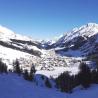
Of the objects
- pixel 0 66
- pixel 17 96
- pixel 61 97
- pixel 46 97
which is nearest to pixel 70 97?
pixel 61 97

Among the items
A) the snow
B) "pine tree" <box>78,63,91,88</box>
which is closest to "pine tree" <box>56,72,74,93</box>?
"pine tree" <box>78,63,91,88</box>

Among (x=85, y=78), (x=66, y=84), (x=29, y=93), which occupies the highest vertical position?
(x=85, y=78)

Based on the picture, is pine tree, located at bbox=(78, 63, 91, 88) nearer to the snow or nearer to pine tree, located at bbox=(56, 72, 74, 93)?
pine tree, located at bbox=(56, 72, 74, 93)

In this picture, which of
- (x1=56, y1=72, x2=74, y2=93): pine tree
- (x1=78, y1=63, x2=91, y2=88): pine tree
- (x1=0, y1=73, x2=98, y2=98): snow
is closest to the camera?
(x1=0, y1=73, x2=98, y2=98): snow

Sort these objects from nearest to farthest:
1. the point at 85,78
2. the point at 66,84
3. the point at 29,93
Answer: the point at 29,93
the point at 85,78
the point at 66,84

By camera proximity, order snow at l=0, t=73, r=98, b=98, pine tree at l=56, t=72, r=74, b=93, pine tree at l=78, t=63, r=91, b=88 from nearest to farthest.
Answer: snow at l=0, t=73, r=98, b=98, pine tree at l=78, t=63, r=91, b=88, pine tree at l=56, t=72, r=74, b=93

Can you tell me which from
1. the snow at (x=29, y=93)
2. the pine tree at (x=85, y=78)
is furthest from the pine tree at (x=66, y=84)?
the snow at (x=29, y=93)

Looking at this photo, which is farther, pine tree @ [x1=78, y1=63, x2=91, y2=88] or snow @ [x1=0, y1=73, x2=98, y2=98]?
pine tree @ [x1=78, y1=63, x2=91, y2=88]

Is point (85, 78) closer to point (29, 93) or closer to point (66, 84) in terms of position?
point (29, 93)

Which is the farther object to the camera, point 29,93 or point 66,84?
point 66,84

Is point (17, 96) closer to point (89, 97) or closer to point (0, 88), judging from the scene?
point (0, 88)

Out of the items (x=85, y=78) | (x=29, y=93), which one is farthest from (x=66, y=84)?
(x=29, y=93)

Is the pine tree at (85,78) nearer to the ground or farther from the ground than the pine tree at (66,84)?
farther from the ground

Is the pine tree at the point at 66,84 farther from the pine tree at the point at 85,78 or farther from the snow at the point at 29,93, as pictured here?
the snow at the point at 29,93
